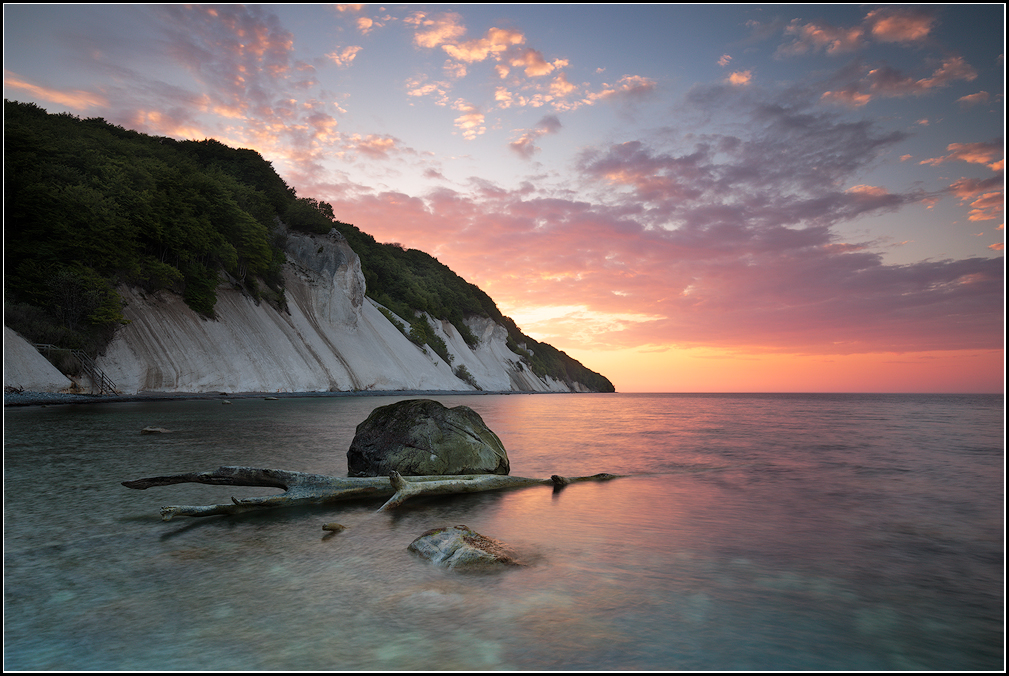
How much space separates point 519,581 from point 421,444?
4.90m

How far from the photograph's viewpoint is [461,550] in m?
5.07

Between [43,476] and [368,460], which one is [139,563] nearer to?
[368,460]

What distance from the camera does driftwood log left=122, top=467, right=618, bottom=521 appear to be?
6.67 m

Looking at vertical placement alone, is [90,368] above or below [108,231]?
below

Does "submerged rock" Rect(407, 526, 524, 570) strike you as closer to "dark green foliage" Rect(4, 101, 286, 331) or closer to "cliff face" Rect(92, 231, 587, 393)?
"dark green foliage" Rect(4, 101, 286, 331)

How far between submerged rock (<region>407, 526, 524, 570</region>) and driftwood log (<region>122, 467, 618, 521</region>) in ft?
6.21

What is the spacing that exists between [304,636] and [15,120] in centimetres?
4693

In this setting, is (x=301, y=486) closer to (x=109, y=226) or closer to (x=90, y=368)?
(x=90, y=368)

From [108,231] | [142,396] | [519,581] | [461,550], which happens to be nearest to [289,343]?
[142,396]

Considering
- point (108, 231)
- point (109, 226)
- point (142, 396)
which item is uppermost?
point (109, 226)

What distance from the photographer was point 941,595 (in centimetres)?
477

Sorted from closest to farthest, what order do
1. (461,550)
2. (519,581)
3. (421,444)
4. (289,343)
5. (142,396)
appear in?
(519,581)
(461,550)
(421,444)
(142,396)
(289,343)

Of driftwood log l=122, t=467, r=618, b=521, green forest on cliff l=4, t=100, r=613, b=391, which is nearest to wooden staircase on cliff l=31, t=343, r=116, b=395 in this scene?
green forest on cliff l=4, t=100, r=613, b=391

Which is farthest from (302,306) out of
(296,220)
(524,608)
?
(524,608)
